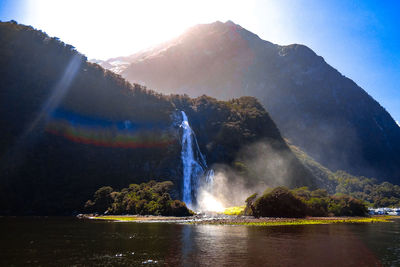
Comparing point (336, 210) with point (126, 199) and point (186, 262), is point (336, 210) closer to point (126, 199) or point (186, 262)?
point (126, 199)

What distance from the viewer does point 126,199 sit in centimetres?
7969

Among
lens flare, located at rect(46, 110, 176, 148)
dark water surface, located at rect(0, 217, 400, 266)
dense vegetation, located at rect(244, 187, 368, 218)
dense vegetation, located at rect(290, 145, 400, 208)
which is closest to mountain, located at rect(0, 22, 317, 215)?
lens flare, located at rect(46, 110, 176, 148)

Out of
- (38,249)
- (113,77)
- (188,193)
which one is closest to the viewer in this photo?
(38,249)

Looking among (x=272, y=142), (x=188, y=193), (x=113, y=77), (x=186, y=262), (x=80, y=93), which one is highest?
(x=113, y=77)

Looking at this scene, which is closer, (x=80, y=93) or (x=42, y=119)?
(x=42, y=119)

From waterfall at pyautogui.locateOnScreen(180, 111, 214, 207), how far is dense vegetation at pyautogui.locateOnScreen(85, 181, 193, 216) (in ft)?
49.1

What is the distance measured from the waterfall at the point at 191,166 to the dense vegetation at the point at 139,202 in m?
15.0

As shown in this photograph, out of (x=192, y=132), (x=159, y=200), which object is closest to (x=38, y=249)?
(x=159, y=200)

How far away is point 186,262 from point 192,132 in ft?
351

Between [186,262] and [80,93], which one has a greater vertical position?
[80,93]

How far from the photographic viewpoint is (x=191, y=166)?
111562 millimetres

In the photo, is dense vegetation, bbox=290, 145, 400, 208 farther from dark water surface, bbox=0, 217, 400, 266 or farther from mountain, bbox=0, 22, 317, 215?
dark water surface, bbox=0, 217, 400, 266

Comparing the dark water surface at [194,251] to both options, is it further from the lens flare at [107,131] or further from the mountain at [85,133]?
the lens flare at [107,131]

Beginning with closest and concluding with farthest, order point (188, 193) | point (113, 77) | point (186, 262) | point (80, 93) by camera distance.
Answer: point (186, 262)
point (188, 193)
point (80, 93)
point (113, 77)
